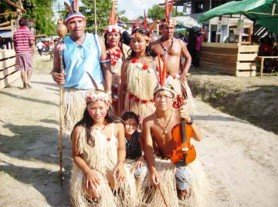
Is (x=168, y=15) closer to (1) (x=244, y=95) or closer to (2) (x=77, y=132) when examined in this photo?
(2) (x=77, y=132)

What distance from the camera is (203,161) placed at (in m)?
4.39

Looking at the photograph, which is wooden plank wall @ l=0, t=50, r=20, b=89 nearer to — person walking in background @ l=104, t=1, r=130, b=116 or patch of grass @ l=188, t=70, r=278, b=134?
patch of grass @ l=188, t=70, r=278, b=134

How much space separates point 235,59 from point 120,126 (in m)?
8.83

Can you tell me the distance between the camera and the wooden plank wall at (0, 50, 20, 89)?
358 inches

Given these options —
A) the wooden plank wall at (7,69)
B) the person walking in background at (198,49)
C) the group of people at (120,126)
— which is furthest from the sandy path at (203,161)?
the person walking in background at (198,49)

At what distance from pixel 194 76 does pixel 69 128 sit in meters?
8.26

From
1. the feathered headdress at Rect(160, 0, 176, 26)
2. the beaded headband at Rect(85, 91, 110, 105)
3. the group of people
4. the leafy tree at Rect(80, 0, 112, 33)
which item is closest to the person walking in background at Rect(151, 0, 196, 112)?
the feathered headdress at Rect(160, 0, 176, 26)

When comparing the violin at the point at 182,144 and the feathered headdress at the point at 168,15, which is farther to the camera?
the feathered headdress at the point at 168,15

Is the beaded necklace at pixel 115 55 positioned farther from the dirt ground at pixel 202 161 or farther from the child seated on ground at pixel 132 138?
the dirt ground at pixel 202 161

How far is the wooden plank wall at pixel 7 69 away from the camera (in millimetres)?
9102

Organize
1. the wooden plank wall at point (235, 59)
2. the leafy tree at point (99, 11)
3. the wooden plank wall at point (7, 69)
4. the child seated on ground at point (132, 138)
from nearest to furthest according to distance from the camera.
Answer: the child seated on ground at point (132, 138) < the wooden plank wall at point (7, 69) < the wooden plank wall at point (235, 59) < the leafy tree at point (99, 11)

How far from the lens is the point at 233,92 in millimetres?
9086

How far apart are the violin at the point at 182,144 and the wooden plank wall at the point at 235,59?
8559 millimetres

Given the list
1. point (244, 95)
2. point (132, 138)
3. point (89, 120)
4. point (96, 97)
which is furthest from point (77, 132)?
point (244, 95)
